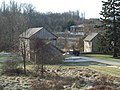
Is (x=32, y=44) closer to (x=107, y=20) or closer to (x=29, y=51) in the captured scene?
(x=29, y=51)

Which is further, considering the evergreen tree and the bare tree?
the evergreen tree

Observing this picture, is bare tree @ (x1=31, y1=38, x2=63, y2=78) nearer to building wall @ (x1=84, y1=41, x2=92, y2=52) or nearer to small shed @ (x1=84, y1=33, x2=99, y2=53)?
small shed @ (x1=84, y1=33, x2=99, y2=53)

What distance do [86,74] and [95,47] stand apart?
3874 centimetres

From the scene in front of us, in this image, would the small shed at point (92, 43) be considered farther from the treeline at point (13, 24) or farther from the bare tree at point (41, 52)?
the bare tree at point (41, 52)

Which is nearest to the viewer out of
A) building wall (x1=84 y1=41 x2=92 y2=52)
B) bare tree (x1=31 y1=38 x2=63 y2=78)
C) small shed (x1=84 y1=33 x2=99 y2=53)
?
bare tree (x1=31 y1=38 x2=63 y2=78)

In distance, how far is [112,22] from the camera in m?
57.2

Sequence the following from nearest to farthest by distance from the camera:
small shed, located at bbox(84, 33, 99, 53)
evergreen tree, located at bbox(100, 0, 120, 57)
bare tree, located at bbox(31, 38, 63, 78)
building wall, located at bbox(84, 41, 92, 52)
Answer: bare tree, located at bbox(31, 38, 63, 78), evergreen tree, located at bbox(100, 0, 120, 57), small shed, located at bbox(84, 33, 99, 53), building wall, located at bbox(84, 41, 92, 52)

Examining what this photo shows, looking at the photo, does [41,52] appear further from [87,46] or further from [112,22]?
[87,46]

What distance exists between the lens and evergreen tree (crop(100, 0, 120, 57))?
56312mm

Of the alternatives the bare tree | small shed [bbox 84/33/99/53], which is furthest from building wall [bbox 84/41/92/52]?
the bare tree

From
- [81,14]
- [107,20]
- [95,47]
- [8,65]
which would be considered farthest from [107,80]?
[81,14]

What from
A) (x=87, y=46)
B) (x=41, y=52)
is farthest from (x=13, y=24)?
(x=41, y=52)

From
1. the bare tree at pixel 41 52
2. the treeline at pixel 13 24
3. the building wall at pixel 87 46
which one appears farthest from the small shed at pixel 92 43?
the bare tree at pixel 41 52

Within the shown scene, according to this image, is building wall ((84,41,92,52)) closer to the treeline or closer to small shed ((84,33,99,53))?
small shed ((84,33,99,53))
